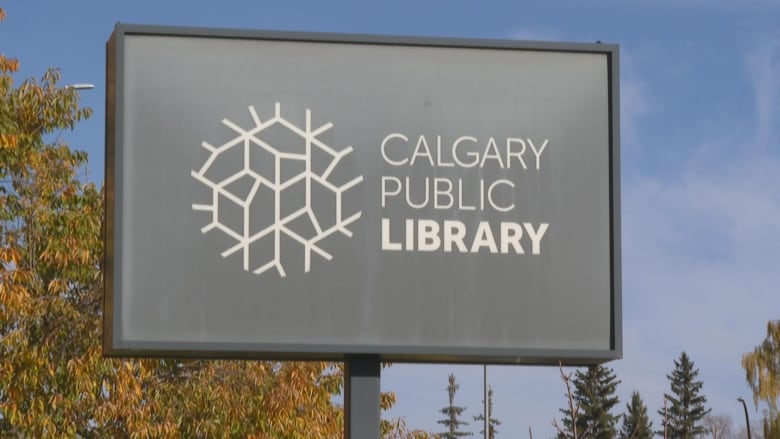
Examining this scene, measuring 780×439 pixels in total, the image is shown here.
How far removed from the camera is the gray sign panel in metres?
10.6

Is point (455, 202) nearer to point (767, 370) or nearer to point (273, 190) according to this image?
point (273, 190)

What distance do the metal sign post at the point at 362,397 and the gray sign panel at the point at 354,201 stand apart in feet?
0.61

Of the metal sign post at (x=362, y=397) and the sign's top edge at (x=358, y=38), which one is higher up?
the sign's top edge at (x=358, y=38)

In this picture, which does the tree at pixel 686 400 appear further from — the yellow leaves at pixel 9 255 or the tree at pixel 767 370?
the yellow leaves at pixel 9 255

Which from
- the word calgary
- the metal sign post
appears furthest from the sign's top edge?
the metal sign post

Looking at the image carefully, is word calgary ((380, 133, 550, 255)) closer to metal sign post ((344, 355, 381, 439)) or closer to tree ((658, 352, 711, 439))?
metal sign post ((344, 355, 381, 439))

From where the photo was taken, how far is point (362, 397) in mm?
10750

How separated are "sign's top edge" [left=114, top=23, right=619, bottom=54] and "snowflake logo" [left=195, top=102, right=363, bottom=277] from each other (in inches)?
19.6

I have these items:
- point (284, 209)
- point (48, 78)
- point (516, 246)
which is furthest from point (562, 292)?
point (48, 78)

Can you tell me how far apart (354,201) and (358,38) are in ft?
3.74

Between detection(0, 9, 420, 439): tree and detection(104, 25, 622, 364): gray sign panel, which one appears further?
detection(0, 9, 420, 439): tree

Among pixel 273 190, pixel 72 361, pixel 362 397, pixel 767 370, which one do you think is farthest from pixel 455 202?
pixel 767 370

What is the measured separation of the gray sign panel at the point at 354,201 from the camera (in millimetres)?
10594

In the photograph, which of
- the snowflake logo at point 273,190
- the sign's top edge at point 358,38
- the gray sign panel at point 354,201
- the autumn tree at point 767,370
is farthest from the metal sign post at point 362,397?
the autumn tree at point 767,370
